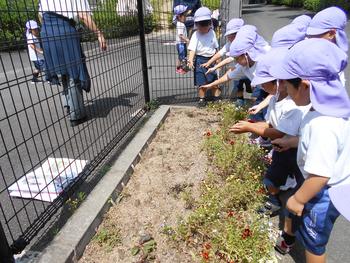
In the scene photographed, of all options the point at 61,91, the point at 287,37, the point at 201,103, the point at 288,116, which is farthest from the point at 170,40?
the point at 288,116

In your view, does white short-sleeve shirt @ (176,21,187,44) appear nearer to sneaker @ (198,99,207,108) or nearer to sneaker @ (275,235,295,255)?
sneaker @ (198,99,207,108)

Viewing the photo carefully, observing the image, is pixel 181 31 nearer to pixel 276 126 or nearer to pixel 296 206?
pixel 276 126

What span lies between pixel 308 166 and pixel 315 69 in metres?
0.49

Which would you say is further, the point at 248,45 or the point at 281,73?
the point at 248,45

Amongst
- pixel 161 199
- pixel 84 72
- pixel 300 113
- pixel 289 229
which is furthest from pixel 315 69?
pixel 84 72

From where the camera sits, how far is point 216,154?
3.47 metres

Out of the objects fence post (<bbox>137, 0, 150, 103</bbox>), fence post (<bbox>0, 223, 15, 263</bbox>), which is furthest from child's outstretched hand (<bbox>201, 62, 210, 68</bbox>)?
fence post (<bbox>0, 223, 15, 263</bbox>)

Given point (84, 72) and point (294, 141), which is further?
point (84, 72)

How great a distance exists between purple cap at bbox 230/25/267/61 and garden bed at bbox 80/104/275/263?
37.7 inches

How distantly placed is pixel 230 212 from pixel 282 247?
1.44 ft

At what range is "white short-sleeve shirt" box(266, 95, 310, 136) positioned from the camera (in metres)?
2.28

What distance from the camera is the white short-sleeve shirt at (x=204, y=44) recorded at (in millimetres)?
4988

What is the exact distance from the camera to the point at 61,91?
307 cm

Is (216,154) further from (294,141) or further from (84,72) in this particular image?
(84,72)
